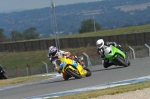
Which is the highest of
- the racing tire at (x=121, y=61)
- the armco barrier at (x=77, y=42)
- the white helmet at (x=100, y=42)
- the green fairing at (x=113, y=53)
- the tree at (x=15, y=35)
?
the white helmet at (x=100, y=42)

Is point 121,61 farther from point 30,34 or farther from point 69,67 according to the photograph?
point 30,34

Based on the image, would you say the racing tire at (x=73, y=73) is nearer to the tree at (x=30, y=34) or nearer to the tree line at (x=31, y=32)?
the tree line at (x=31, y=32)

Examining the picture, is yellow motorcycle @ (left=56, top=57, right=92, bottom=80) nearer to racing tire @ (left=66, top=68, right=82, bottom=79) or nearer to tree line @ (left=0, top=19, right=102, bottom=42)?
racing tire @ (left=66, top=68, right=82, bottom=79)

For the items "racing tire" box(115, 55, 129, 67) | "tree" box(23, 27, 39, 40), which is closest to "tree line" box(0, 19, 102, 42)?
"tree" box(23, 27, 39, 40)

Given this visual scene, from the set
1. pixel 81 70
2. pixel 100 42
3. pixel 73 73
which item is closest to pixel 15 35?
pixel 100 42

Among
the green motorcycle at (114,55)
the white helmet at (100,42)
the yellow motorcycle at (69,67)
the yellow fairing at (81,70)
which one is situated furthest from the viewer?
the green motorcycle at (114,55)

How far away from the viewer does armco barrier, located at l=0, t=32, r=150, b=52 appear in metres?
51.7

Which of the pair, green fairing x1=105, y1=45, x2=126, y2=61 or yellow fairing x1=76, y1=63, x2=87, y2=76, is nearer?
yellow fairing x1=76, y1=63, x2=87, y2=76

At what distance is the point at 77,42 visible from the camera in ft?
206

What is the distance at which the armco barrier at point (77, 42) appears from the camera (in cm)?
5168

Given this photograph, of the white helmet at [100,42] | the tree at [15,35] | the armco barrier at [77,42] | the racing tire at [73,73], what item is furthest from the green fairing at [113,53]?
the tree at [15,35]

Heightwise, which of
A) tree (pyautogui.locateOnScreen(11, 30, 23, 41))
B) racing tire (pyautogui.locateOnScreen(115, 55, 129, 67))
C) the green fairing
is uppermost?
the green fairing

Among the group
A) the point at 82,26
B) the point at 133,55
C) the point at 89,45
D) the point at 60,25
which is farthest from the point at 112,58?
the point at 60,25

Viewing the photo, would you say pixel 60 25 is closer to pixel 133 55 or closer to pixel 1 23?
pixel 1 23
